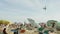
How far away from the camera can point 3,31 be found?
A: 6797 mm

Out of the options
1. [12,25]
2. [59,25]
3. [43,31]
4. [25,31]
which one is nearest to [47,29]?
[43,31]

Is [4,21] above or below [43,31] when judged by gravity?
above

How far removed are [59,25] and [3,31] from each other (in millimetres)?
2569

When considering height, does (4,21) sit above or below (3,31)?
above

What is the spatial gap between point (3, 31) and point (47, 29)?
6.69ft

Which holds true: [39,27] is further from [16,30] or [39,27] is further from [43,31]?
[16,30]

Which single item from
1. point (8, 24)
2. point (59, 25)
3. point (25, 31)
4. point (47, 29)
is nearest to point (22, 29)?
point (25, 31)

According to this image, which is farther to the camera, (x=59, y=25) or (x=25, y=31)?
(x=25, y=31)

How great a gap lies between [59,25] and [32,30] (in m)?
1.35

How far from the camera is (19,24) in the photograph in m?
7.30

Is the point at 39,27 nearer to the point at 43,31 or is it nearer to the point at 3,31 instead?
the point at 43,31

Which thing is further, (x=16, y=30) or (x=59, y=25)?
(x=16, y=30)

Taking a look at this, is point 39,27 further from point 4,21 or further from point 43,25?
point 4,21

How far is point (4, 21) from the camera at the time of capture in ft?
22.8
